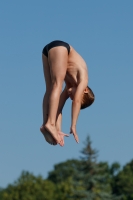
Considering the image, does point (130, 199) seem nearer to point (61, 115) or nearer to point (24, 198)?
point (24, 198)

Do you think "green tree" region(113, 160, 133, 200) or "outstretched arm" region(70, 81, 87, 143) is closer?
"outstretched arm" region(70, 81, 87, 143)

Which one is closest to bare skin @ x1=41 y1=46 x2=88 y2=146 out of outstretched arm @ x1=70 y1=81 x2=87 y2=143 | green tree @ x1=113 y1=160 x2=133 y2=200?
outstretched arm @ x1=70 y1=81 x2=87 y2=143

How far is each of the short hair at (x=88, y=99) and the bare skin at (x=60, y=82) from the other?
0.89 feet

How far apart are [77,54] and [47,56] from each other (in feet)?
2.23

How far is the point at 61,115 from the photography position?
17734mm

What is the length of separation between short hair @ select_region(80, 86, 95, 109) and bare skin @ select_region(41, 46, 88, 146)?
272 millimetres

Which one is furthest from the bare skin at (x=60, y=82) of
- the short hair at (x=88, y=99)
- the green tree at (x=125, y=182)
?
the green tree at (x=125, y=182)

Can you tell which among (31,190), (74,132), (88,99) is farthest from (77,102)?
(31,190)

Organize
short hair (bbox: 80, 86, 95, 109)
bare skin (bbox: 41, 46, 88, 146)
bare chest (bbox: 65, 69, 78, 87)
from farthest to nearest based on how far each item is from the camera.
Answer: short hair (bbox: 80, 86, 95, 109)
bare chest (bbox: 65, 69, 78, 87)
bare skin (bbox: 41, 46, 88, 146)

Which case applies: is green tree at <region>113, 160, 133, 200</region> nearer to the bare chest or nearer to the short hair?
the short hair

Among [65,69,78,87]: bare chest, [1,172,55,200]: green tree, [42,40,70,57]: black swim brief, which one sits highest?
[1,172,55,200]: green tree

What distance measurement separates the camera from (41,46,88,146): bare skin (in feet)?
55.3

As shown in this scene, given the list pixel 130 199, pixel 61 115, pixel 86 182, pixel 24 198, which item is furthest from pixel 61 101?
pixel 130 199

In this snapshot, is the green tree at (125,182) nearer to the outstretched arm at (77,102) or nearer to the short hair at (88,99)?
the short hair at (88,99)
